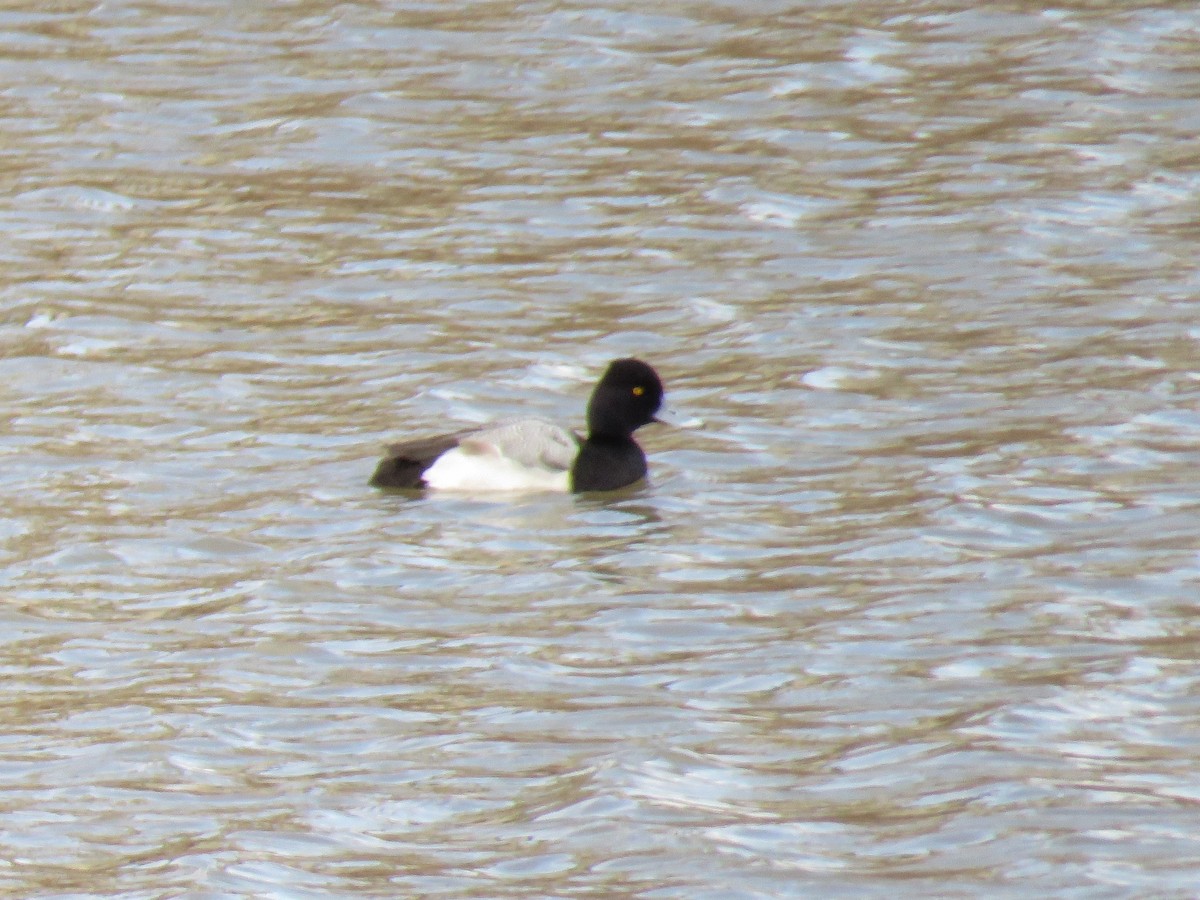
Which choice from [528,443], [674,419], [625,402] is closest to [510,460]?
[528,443]

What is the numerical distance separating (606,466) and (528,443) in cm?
33

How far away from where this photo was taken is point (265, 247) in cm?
1389

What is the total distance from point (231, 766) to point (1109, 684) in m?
2.48

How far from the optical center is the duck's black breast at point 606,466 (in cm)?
1041

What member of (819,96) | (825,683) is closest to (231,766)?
(825,683)

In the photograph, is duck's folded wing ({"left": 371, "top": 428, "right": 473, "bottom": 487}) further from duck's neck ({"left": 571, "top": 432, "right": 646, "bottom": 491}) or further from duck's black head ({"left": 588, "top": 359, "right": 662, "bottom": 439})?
duck's black head ({"left": 588, "top": 359, "right": 662, "bottom": 439})

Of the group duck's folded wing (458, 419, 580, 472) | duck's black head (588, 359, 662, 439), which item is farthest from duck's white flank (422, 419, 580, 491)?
duck's black head (588, 359, 662, 439)

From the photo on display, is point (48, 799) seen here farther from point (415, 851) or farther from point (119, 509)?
point (119, 509)

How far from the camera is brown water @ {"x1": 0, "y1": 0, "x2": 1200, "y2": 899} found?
663cm

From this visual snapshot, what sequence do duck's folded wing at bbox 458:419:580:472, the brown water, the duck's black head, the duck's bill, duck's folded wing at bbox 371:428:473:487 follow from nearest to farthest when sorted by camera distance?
the brown water, duck's folded wing at bbox 371:428:473:487, duck's folded wing at bbox 458:419:580:472, the duck's black head, the duck's bill

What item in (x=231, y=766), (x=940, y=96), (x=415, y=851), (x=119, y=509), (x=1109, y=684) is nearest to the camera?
(x=415, y=851)

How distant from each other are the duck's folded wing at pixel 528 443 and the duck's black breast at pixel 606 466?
5 centimetres

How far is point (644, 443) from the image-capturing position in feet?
37.1

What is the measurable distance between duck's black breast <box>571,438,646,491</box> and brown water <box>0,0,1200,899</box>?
16 cm
